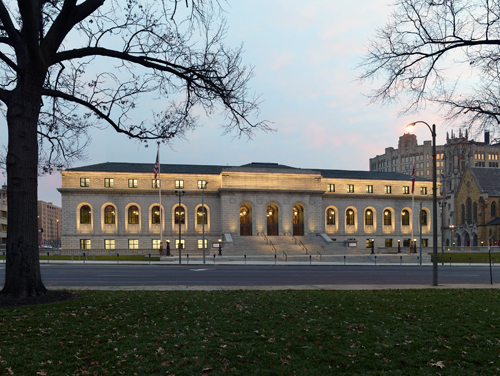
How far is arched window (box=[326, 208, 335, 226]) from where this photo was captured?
2624 inches

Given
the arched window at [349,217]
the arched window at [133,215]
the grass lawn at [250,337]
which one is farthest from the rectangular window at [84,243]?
the grass lawn at [250,337]

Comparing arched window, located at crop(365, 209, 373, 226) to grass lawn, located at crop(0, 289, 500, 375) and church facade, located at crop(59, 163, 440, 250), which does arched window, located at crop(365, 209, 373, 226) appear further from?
grass lawn, located at crop(0, 289, 500, 375)

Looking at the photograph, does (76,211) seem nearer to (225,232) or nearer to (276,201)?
(225,232)

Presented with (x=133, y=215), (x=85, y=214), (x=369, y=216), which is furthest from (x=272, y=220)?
(x=85, y=214)

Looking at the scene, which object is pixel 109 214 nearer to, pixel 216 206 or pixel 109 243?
pixel 109 243

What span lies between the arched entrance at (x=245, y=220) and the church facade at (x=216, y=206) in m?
0.17

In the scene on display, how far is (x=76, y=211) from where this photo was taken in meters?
58.4

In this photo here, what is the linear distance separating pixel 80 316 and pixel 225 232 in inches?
1955

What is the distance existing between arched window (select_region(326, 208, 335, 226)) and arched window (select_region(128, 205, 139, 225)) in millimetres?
31885

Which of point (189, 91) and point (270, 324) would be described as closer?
point (270, 324)

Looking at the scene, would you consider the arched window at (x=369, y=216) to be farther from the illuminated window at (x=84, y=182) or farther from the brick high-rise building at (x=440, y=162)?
the illuminated window at (x=84, y=182)

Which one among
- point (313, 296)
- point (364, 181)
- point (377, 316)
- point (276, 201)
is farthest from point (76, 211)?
point (377, 316)

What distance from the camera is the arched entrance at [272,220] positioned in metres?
64.0

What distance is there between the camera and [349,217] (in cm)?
6750
